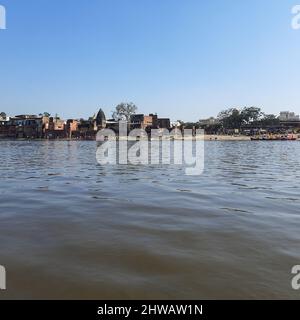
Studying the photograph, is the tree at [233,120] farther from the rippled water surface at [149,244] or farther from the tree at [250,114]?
the rippled water surface at [149,244]

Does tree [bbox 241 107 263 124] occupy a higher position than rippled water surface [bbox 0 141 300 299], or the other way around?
tree [bbox 241 107 263 124]

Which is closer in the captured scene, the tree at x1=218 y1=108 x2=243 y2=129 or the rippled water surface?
the rippled water surface

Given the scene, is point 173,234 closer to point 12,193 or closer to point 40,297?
point 40,297

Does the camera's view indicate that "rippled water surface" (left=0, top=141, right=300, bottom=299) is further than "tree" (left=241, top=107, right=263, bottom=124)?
No

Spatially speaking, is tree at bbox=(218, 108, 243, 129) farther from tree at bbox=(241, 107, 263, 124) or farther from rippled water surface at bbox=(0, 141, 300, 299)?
rippled water surface at bbox=(0, 141, 300, 299)

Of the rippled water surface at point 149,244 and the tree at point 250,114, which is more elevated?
the tree at point 250,114

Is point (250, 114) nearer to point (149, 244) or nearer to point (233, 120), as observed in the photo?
point (233, 120)

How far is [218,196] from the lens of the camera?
10.4m

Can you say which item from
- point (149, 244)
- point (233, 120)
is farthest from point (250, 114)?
point (149, 244)

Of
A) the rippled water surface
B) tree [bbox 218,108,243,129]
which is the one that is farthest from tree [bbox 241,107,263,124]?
the rippled water surface

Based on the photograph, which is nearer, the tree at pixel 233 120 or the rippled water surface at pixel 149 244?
the rippled water surface at pixel 149 244

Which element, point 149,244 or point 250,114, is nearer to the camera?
point 149,244

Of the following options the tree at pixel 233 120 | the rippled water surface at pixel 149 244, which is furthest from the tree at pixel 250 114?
the rippled water surface at pixel 149 244
